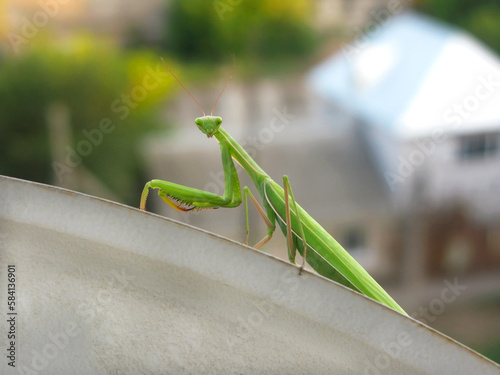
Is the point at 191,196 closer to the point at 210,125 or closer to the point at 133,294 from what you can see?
the point at 210,125

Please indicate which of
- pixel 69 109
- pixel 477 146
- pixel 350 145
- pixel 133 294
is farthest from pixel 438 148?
pixel 133 294

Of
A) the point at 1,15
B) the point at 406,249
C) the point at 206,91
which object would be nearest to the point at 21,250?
the point at 406,249

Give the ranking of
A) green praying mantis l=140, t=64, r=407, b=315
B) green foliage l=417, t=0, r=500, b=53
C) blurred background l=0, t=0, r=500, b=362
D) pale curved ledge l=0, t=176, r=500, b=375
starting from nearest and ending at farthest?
pale curved ledge l=0, t=176, r=500, b=375 → green praying mantis l=140, t=64, r=407, b=315 → blurred background l=0, t=0, r=500, b=362 → green foliage l=417, t=0, r=500, b=53

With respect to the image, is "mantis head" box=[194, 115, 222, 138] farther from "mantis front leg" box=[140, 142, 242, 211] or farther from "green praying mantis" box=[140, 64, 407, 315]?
"mantis front leg" box=[140, 142, 242, 211]

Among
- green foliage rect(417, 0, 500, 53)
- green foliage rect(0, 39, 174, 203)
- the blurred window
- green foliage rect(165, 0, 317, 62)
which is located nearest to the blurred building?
the blurred window

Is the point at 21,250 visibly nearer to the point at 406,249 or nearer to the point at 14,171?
the point at 14,171

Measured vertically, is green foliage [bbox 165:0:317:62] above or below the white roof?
above
